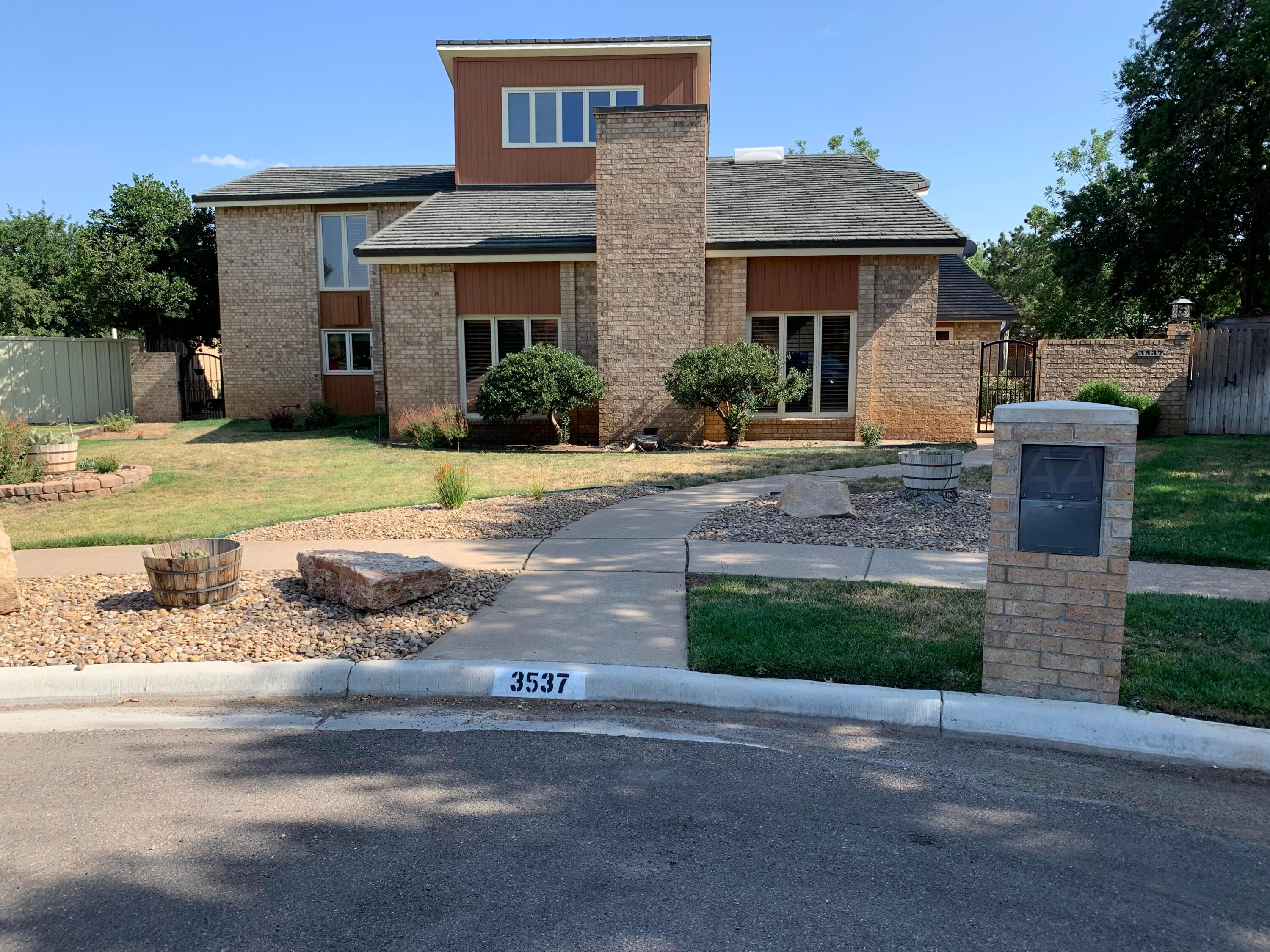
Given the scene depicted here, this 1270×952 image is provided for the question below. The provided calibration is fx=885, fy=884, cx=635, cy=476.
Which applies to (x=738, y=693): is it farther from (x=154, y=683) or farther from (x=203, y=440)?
(x=203, y=440)

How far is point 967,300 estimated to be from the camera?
79.6 ft

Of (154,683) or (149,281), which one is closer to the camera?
(154,683)

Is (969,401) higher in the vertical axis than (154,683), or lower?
higher

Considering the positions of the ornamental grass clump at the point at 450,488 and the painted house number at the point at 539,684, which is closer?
the painted house number at the point at 539,684

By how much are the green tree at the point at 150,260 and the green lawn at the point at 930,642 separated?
22.0 m

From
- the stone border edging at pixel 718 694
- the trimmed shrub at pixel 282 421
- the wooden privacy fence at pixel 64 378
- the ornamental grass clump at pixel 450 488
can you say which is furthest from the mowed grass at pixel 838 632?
the wooden privacy fence at pixel 64 378

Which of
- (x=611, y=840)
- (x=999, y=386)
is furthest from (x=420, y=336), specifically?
(x=611, y=840)

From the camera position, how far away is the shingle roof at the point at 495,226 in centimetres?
1802

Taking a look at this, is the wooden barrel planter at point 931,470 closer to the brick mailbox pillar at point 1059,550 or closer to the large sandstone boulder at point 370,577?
the brick mailbox pillar at point 1059,550

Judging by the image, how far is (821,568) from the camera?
300 inches

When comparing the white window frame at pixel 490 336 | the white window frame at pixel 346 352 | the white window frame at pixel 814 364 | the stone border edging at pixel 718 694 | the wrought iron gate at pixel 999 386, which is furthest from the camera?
the white window frame at pixel 346 352

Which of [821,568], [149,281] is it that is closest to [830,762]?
[821,568]

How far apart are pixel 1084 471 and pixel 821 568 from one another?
10.5 feet

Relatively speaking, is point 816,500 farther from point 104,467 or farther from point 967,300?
point 967,300
